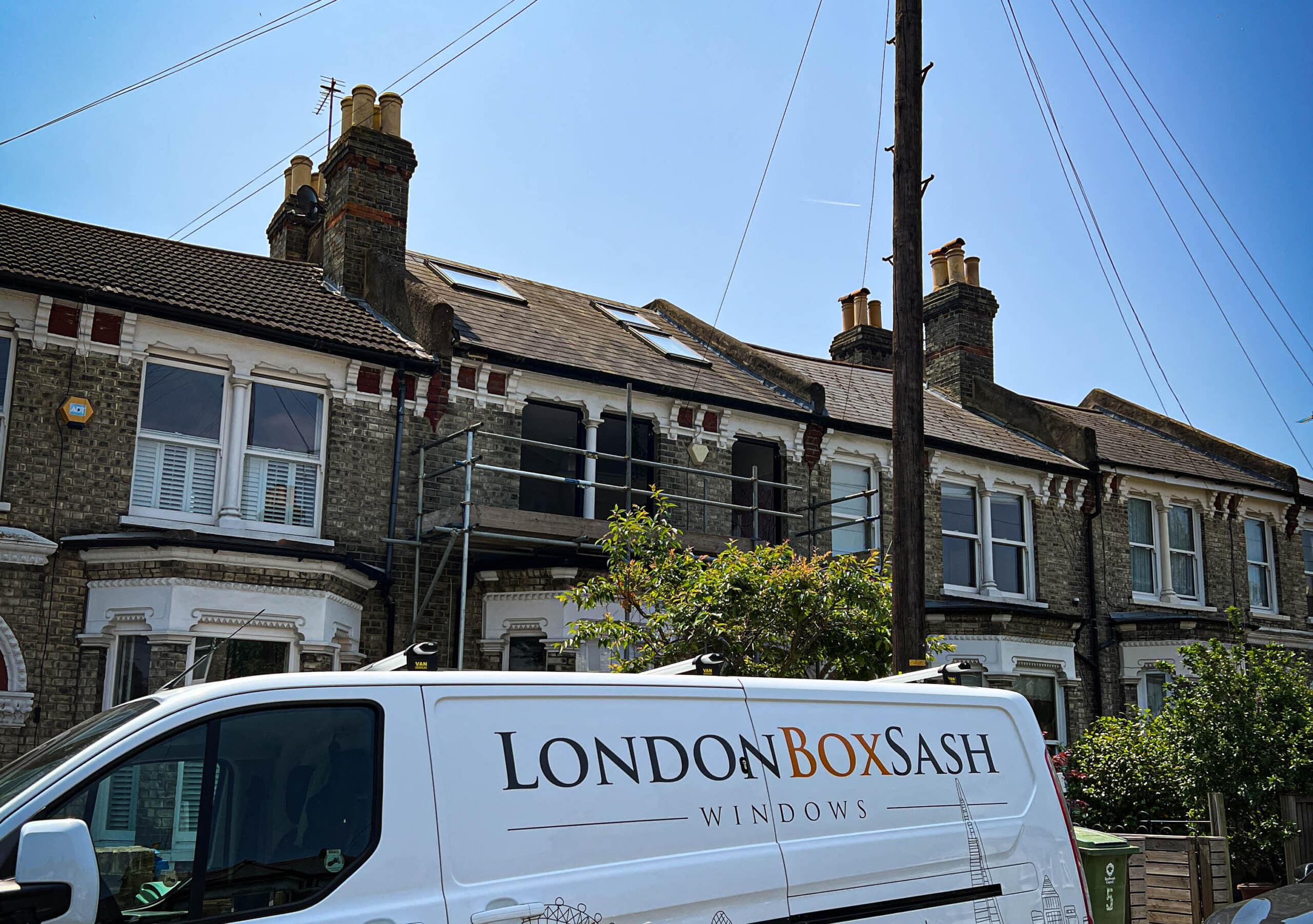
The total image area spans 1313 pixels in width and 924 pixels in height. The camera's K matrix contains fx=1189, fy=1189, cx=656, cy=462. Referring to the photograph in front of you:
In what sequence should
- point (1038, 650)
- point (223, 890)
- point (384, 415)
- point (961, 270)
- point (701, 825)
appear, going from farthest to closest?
point (961, 270) → point (1038, 650) → point (384, 415) → point (701, 825) → point (223, 890)

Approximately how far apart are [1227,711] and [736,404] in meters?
7.76

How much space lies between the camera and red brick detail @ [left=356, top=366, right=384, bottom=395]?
14812 millimetres

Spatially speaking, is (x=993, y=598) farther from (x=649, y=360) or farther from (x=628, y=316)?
(x=628, y=316)

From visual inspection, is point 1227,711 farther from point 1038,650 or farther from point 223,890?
point 223,890

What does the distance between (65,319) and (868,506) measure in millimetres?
11979

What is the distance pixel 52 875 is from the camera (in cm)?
350

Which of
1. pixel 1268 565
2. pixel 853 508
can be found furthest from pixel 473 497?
pixel 1268 565

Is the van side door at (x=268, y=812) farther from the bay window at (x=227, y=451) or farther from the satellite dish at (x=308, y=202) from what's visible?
the satellite dish at (x=308, y=202)

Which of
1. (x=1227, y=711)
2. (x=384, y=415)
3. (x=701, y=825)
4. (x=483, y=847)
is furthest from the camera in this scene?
(x=384, y=415)

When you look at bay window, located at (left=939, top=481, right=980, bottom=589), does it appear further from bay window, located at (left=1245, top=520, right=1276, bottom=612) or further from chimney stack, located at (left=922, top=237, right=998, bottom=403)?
bay window, located at (left=1245, top=520, right=1276, bottom=612)

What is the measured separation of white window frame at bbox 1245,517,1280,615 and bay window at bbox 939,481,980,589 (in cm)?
687

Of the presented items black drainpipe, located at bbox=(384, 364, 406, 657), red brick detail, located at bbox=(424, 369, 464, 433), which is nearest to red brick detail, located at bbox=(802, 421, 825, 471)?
red brick detail, located at bbox=(424, 369, 464, 433)

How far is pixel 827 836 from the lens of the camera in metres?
Result: 5.25

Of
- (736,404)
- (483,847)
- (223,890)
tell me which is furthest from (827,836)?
(736,404)
